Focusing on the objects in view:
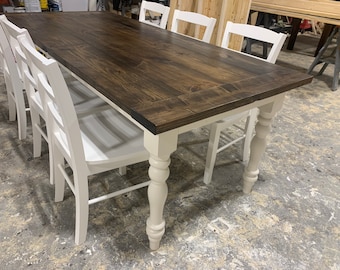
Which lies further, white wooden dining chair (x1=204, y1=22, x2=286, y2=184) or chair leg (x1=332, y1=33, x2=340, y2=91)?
chair leg (x1=332, y1=33, x2=340, y2=91)

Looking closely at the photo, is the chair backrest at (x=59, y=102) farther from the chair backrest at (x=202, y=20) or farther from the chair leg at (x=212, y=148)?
the chair backrest at (x=202, y=20)

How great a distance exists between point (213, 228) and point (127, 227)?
0.44 meters

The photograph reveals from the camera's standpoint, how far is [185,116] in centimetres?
95

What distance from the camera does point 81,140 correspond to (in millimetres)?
1135

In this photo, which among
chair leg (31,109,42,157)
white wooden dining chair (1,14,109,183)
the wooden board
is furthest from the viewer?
the wooden board

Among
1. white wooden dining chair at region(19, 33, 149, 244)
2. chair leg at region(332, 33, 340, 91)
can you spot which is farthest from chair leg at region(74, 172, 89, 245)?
chair leg at region(332, 33, 340, 91)

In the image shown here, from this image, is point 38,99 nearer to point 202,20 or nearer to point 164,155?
point 164,155

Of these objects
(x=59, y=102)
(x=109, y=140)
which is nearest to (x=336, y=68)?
(x=109, y=140)

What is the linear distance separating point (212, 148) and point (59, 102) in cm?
93

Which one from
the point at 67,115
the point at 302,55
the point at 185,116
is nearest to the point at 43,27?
the point at 67,115

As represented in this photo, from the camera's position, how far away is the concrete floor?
1.34 meters

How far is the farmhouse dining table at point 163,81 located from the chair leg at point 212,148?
206mm

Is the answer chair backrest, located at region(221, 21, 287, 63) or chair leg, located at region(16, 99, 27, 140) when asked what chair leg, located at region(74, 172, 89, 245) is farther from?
chair backrest, located at region(221, 21, 287, 63)

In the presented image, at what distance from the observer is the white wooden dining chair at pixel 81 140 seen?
3.36 feet
